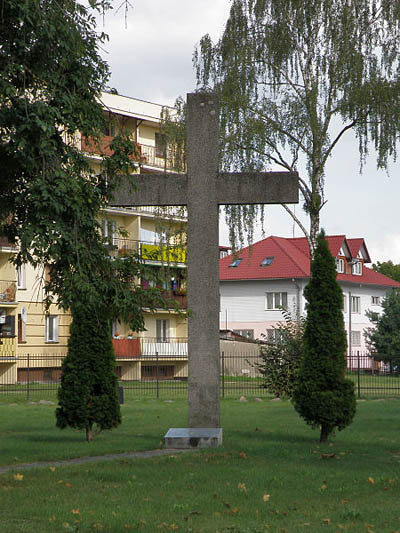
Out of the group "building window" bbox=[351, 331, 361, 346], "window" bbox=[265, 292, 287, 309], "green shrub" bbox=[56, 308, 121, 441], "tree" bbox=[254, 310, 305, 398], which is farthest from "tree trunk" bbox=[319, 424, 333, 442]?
"building window" bbox=[351, 331, 361, 346]

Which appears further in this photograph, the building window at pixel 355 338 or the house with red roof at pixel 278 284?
the building window at pixel 355 338

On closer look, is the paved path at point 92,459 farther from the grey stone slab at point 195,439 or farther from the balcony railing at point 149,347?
the balcony railing at point 149,347

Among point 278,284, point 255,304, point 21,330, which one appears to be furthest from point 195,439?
point 255,304

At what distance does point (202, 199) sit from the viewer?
13758 millimetres

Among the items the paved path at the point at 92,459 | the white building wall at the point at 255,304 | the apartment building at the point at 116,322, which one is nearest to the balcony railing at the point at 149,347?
the apartment building at the point at 116,322

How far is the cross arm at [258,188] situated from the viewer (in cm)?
1365

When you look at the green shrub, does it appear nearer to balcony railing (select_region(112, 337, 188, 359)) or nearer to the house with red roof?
balcony railing (select_region(112, 337, 188, 359))

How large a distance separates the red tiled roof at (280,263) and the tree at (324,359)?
46.1 meters

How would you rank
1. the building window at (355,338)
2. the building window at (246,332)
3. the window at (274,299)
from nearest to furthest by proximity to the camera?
the window at (274,299) < the building window at (246,332) < the building window at (355,338)

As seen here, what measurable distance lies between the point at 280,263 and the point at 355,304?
8278 mm

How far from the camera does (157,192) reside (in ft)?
46.5

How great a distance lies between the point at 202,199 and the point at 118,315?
3.91 metres

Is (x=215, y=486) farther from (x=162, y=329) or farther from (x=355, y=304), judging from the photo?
(x=355, y=304)

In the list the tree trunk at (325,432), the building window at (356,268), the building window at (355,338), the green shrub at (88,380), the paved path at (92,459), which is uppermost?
the building window at (356,268)
